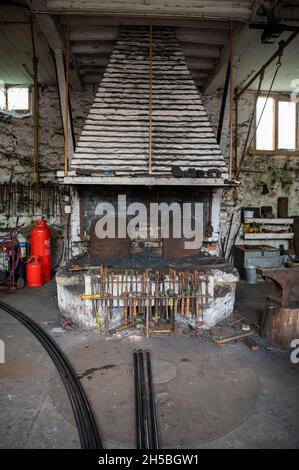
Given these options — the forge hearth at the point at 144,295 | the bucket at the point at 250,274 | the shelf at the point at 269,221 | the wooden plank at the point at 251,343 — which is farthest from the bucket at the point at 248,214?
the wooden plank at the point at 251,343

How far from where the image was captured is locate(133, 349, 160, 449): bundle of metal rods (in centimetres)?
230

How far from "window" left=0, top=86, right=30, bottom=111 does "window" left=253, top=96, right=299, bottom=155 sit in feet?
Result: 17.7

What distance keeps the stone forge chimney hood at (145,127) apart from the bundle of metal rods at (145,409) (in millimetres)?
2480

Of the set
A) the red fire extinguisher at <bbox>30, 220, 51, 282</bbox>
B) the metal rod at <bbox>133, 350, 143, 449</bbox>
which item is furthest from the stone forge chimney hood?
the metal rod at <bbox>133, 350, 143, 449</bbox>

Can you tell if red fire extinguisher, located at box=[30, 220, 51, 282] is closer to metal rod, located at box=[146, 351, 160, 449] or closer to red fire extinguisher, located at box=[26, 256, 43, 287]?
red fire extinguisher, located at box=[26, 256, 43, 287]

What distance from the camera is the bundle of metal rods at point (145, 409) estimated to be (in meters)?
2.30

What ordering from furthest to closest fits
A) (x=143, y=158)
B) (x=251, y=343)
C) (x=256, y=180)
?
(x=256, y=180), (x=143, y=158), (x=251, y=343)

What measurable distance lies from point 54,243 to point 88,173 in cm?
328

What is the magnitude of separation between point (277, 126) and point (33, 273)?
640cm

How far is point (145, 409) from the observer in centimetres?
263

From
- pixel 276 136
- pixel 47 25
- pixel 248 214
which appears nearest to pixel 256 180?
pixel 248 214

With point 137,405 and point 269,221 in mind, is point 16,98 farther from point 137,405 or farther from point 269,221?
point 137,405

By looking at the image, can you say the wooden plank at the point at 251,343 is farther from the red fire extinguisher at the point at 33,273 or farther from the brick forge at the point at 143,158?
the red fire extinguisher at the point at 33,273

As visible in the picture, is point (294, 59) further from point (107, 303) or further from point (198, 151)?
point (107, 303)
